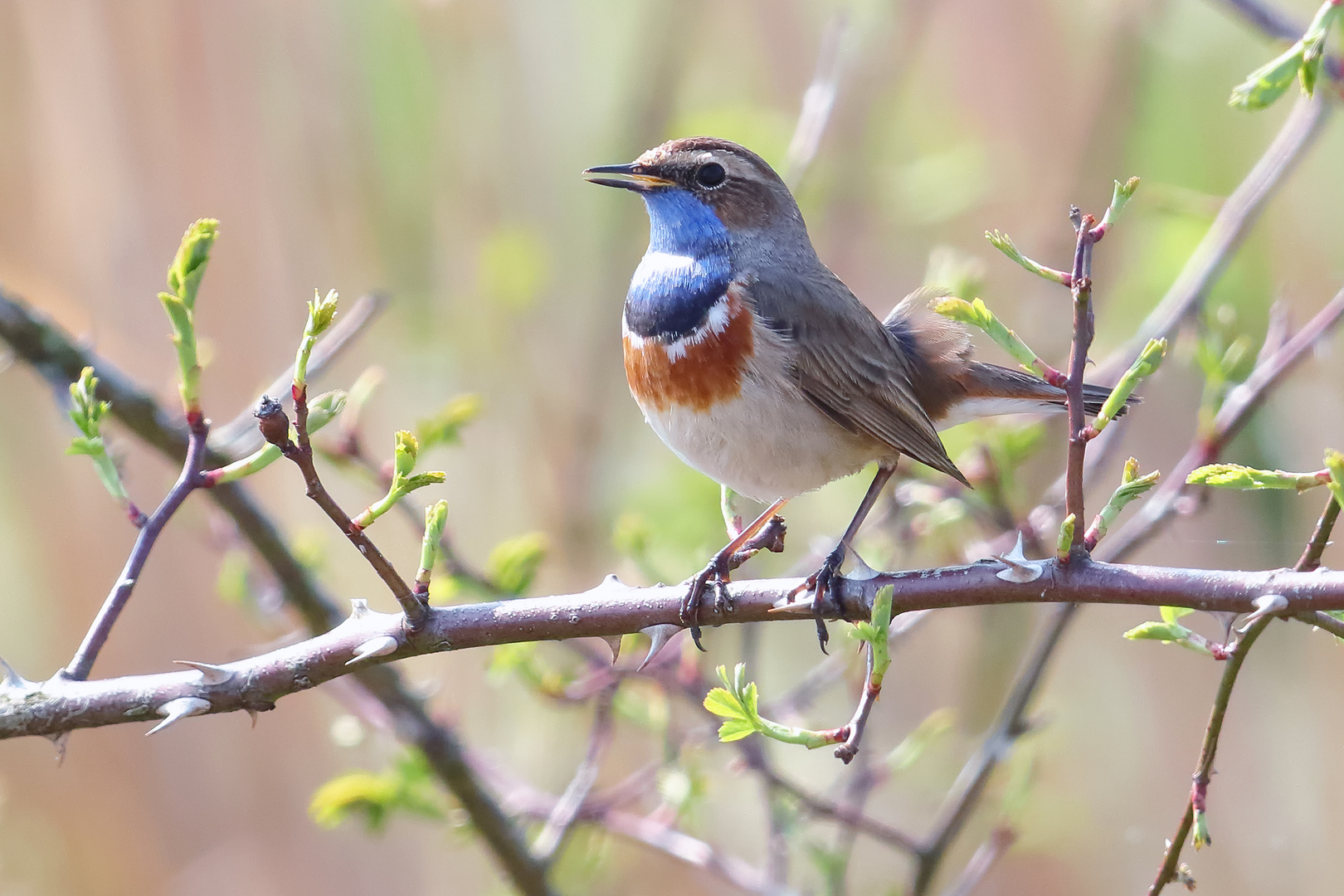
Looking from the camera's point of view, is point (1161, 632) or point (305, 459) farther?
point (1161, 632)

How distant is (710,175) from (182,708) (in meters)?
1.92

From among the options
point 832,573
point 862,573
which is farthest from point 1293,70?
point 832,573

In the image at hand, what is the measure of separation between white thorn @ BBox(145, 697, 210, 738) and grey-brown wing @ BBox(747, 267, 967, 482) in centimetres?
153

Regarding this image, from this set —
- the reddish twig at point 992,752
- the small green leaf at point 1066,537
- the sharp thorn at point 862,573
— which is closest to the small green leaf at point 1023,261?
the small green leaf at point 1066,537

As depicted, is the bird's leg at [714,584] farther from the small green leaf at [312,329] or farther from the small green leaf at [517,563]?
the small green leaf at [312,329]

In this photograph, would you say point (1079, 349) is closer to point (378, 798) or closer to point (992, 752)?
point (992, 752)

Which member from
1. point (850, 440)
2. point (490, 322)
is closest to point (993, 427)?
point (850, 440)

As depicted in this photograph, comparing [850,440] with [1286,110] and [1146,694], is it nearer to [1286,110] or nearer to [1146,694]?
[1146,694]

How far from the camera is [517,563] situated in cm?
255

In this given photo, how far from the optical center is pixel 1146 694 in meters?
4.66

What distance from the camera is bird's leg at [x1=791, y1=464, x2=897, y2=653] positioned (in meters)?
1.88

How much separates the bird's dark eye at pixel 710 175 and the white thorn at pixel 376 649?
1.72m

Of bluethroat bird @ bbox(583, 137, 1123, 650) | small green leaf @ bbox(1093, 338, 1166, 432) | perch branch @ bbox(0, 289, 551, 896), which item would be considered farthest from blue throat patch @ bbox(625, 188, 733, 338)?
small green leaf @ bbox(1093, 338, 1166, 432)

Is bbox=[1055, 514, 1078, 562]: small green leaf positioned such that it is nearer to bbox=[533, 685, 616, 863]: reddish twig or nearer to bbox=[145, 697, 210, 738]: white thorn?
bbox=[145, 697, 210, 738]: white thorn
